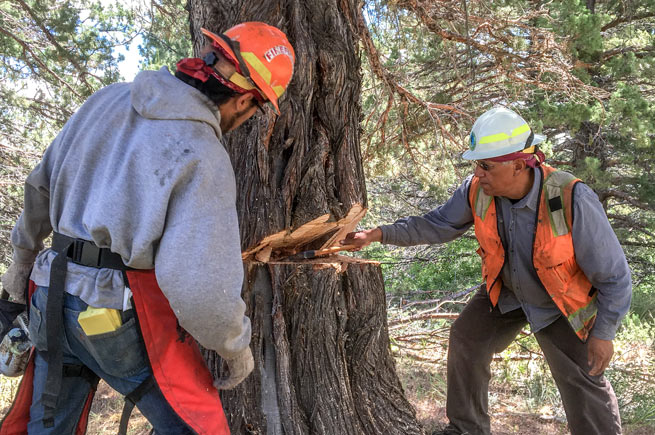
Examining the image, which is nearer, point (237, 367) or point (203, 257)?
point (203, 257)

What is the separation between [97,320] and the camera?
177cm

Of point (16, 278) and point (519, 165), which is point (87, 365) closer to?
point (16, 278)

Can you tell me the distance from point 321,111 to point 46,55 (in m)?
5.41

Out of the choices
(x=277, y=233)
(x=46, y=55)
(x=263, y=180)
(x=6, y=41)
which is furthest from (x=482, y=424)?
(x=6, y=41)

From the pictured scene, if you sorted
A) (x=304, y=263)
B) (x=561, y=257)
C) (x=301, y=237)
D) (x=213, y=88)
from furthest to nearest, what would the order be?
(x=561, y=257), (x=301, y=237), (x=304, y=263), (x=213, y=88)

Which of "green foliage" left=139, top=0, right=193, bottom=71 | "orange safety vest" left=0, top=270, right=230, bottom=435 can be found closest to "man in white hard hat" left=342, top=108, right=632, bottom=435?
"orange safety vest" left=0, top=270, right=230, bottom=435

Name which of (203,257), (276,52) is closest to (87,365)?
(203,257)

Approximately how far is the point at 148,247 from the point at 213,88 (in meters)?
0.63

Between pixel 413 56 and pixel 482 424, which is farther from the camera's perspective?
pixel 413 56

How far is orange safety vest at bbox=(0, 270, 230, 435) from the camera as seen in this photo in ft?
6.01

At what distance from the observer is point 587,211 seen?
290 centimetres

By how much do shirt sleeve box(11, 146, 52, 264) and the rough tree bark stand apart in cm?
90

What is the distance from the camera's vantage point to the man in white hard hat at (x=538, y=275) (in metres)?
2.91

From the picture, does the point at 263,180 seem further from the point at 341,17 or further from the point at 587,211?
the point at 587,211
